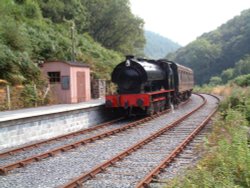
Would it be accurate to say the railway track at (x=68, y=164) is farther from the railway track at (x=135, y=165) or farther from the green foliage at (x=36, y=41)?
the green foliage at (x=36, y=41)

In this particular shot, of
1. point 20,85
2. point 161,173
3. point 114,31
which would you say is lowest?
point 161,173

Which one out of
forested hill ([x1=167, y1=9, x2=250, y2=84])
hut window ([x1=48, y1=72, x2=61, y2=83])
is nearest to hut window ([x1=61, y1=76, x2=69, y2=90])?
hut window ([x1=48, y1=72, x2=61, y2=83])

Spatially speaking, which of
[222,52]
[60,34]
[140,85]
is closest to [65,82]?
[140,85]

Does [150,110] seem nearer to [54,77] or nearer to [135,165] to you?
[54,77]

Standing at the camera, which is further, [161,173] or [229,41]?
[229,41]

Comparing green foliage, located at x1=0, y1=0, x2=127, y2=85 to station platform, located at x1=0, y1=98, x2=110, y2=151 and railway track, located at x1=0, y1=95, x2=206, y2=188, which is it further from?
railway track, located at x1=0, y1=95, x2=206, y2=188

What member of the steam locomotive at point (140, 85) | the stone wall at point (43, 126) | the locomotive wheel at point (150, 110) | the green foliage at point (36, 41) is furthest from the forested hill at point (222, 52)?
the stone wall at point (43, 126)

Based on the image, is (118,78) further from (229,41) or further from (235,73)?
(229,41)

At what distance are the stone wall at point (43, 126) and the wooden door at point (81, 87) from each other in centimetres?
582

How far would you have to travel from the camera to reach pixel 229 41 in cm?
10044

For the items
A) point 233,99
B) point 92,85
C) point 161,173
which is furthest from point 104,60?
point 161,173

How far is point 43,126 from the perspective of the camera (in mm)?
13719

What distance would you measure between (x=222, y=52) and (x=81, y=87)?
78365 millimetres

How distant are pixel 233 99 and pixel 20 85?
34.8 feet
